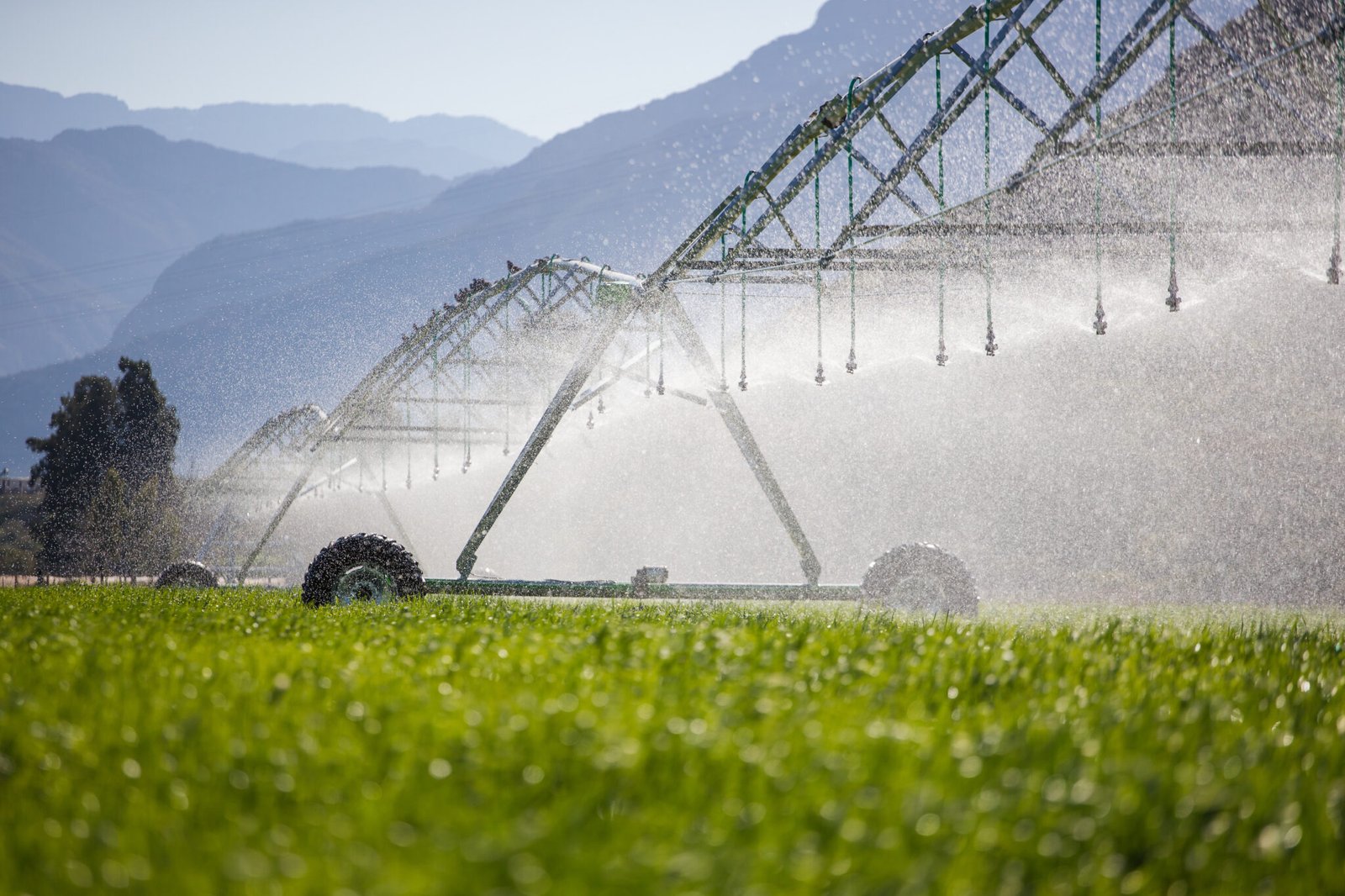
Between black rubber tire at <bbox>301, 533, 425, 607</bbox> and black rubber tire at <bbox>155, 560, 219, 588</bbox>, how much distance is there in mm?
8563

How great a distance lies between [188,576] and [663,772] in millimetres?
16536

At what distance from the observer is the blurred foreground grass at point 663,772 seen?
234cm

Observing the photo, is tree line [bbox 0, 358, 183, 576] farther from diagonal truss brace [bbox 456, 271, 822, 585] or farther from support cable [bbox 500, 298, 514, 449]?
diagonal truss brace [bbox 456, 271, 822, 585]

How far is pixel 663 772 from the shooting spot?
9.78 feet

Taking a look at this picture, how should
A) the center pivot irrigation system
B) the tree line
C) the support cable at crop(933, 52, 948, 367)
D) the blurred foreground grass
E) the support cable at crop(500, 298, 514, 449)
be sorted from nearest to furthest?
the blurred foreground grass < the center pivot irrigation system < the support cable at crop(933, 52, 948, 367) < the support cable at crop(500, 298, 514, 449) < the tree line

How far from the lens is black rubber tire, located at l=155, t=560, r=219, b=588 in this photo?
17.7 m

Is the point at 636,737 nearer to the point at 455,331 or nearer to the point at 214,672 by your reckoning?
the point at 214,672

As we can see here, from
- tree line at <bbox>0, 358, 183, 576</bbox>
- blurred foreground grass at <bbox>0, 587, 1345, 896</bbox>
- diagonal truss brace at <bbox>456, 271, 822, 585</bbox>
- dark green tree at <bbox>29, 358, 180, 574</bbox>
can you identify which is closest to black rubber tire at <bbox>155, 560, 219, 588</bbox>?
diagonal truss brace at <bbox>456, 271, 822, 585</bbox>

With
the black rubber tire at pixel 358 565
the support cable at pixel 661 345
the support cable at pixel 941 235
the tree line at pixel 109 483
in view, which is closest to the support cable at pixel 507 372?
the support cable at pixel 661 345

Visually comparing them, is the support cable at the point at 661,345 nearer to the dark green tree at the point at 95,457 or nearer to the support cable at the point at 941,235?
the support cable at the point at 941,235

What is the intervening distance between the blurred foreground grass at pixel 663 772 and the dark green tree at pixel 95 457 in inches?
1524

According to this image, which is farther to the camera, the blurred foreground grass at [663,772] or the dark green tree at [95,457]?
the dark green tree at [95,457]

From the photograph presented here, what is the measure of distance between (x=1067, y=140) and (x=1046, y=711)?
6350 millimetres

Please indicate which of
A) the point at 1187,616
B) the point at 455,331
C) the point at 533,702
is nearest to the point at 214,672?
the point at 533,702
